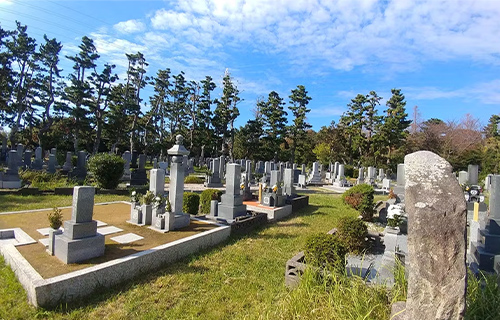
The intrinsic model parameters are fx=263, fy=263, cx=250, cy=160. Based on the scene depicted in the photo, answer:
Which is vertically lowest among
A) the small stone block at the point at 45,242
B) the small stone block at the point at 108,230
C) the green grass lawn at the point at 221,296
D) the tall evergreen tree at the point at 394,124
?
the green grass lawn at the point at 221,296

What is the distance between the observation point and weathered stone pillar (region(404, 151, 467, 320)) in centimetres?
189

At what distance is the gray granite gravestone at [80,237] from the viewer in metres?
4.38

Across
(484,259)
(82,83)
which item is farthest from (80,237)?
(82,83)

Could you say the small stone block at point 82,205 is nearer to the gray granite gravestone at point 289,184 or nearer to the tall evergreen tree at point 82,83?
the gray granite gravestone at point 289,184

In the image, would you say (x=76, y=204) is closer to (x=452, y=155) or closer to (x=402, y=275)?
(x=402, y=275)

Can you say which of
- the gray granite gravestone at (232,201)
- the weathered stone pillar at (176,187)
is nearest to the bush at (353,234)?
the gray granite gravestone at (232,201)

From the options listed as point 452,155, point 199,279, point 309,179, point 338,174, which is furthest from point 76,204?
point 452,155

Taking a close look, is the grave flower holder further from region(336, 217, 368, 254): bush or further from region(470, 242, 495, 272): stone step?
region(470, 242, 495, 272): stone step

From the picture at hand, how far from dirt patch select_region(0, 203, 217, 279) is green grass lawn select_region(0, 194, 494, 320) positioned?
1.35 feet

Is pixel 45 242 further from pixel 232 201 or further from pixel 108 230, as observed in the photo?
pixel 232 201

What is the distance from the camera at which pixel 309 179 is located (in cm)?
2505

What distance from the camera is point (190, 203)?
938 cm

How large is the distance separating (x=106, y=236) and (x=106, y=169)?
807cm

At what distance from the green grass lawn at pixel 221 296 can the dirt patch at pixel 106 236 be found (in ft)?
1.35
